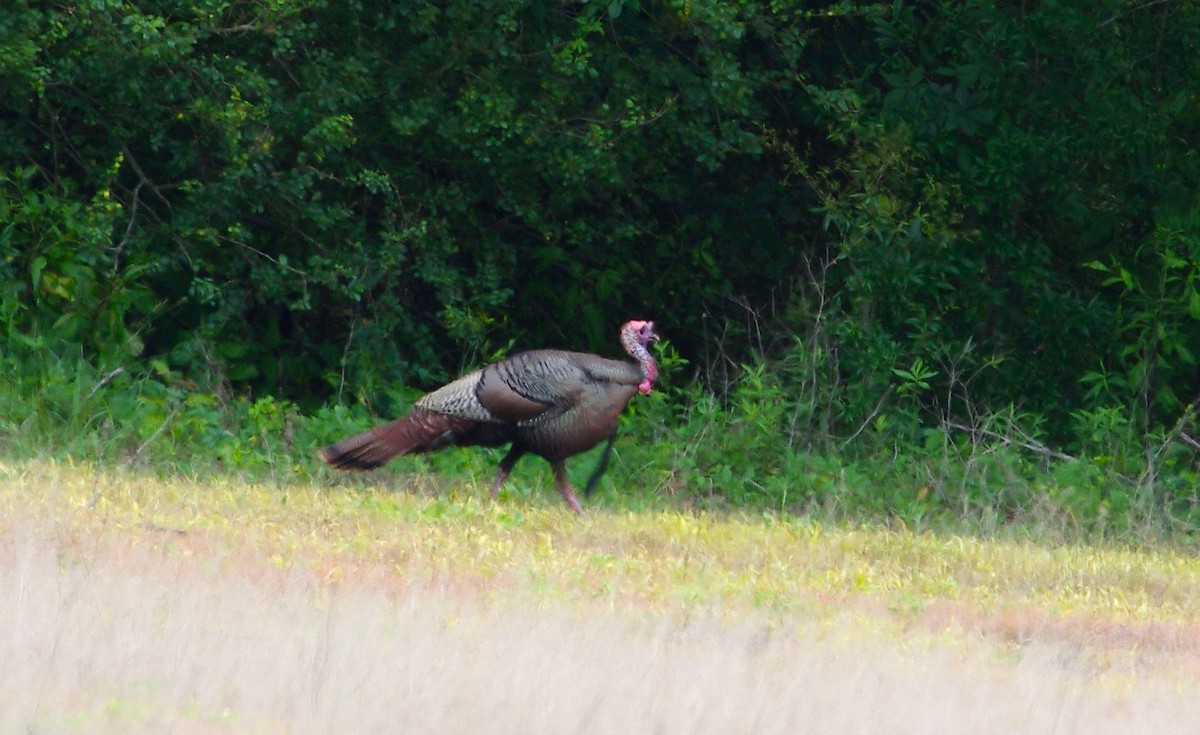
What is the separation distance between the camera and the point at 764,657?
5656 millimetres

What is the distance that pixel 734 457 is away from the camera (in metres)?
11.5

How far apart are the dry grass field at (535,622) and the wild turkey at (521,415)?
1.43 ft

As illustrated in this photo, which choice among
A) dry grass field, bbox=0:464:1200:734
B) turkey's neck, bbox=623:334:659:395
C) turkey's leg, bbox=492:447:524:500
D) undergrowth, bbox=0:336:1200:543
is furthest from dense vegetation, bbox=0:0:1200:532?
dry grass field, bbox=0:464:1200:734

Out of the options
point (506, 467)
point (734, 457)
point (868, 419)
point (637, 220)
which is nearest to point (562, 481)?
point (506, 467)

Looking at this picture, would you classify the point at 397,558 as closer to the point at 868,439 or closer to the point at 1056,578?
the point at 1056,578

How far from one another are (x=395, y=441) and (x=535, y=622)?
3.97 metres

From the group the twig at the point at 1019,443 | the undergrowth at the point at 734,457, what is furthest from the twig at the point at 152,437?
the twig at the point at 1019,443

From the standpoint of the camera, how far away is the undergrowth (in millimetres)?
10516

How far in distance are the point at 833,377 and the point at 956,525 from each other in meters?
2.48

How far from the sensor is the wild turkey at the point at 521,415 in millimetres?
9695

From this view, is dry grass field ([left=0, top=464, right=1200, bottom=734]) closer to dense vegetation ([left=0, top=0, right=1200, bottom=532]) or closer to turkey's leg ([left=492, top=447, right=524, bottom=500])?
turkey's leg ([left=492, top=447, right=524, bottom=500])

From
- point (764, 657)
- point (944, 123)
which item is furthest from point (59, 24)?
point (764, 657)

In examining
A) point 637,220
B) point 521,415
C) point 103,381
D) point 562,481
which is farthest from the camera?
point 637,220

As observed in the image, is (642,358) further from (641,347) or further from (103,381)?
(103,381)
